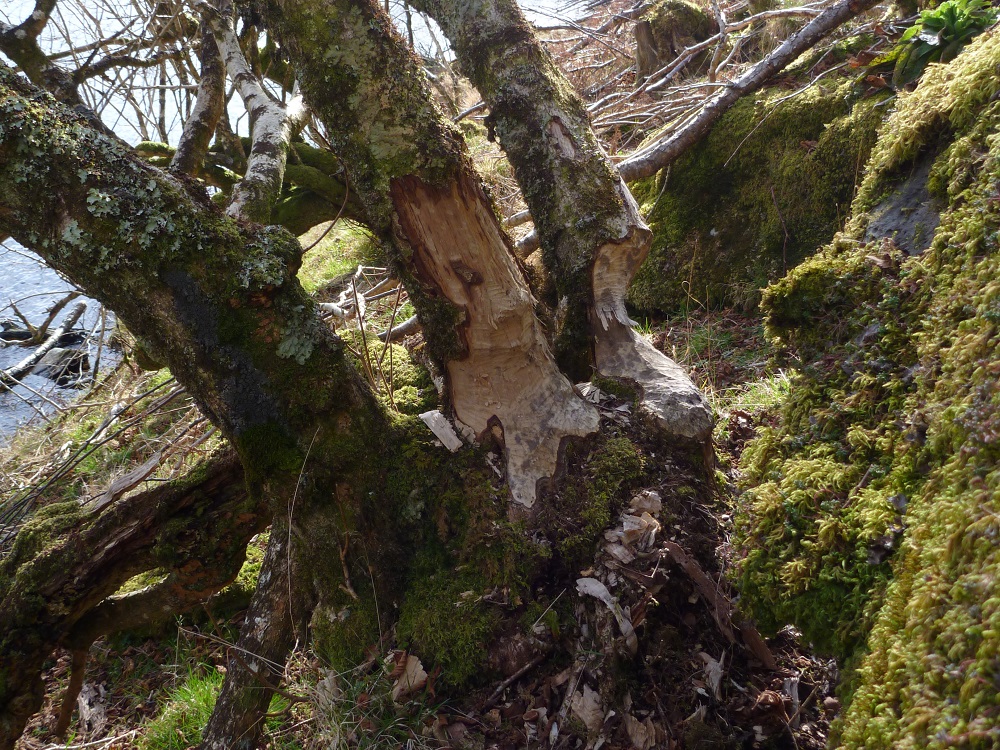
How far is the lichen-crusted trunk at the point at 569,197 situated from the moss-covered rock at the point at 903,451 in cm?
59

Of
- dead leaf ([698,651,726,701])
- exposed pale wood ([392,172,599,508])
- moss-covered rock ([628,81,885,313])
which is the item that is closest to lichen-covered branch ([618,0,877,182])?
moss-covered rock ([628,81,885,313])

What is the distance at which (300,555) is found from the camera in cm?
207

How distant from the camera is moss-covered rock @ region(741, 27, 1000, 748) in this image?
105 centimetres

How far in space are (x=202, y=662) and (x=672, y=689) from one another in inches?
94.6

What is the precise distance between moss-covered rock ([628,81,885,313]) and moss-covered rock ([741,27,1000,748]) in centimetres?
146

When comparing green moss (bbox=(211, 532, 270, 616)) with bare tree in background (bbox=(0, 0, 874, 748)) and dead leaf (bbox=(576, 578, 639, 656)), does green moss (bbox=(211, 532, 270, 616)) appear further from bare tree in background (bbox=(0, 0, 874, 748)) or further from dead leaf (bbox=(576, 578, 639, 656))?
dead leaf (bbox=(576, 578, 639, 656))

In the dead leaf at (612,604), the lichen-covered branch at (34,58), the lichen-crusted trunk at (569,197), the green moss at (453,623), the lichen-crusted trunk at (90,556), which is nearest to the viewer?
the dead leaf at (612,604)

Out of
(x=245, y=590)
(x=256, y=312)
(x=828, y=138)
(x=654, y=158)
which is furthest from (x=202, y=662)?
(x=828, y=138)

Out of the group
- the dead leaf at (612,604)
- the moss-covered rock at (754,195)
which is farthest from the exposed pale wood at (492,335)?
the moss-covered rock at (754,195)

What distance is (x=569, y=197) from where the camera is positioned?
94.4 inches

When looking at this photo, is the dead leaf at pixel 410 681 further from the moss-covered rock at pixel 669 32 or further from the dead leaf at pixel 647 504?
the moss-covered rock at pixel 669 32

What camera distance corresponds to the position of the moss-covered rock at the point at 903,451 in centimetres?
105

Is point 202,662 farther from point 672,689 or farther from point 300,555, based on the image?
point 672,689

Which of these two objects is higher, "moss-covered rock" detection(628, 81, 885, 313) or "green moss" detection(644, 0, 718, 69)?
"green moss" detection(644, 0, 718, 69)
